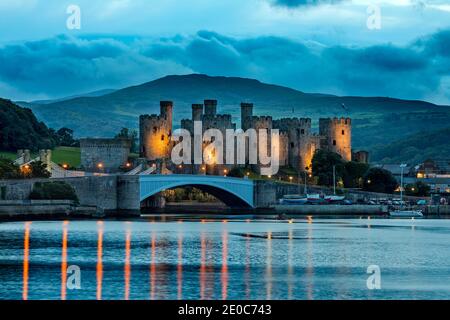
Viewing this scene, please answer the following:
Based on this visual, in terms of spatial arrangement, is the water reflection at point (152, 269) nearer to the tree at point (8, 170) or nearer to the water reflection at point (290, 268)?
the water reflection at point (290, 268)

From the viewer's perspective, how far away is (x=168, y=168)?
101 m

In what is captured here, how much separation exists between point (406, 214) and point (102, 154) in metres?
25.7

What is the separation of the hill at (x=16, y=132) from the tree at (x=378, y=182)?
1077 inches

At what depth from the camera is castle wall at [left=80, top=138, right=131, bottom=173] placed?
101375mm

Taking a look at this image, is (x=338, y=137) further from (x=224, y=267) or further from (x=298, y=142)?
(x=224, y=267)

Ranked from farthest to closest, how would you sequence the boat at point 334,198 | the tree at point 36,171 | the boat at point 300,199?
the boat at point 334,198, the boat at point 300,199, the tree at point 36,171

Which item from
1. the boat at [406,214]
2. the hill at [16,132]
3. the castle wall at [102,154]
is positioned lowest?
the boat at [406,214]

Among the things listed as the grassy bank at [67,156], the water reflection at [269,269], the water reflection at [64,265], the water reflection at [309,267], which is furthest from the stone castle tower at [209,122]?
the water reflection at [269,269]

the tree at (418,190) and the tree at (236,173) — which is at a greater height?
the tree at (236,173)

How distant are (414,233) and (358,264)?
830 inches

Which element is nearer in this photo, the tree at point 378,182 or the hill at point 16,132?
the hill at point 16,132

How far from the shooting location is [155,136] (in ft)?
347

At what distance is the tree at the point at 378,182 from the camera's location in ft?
344
